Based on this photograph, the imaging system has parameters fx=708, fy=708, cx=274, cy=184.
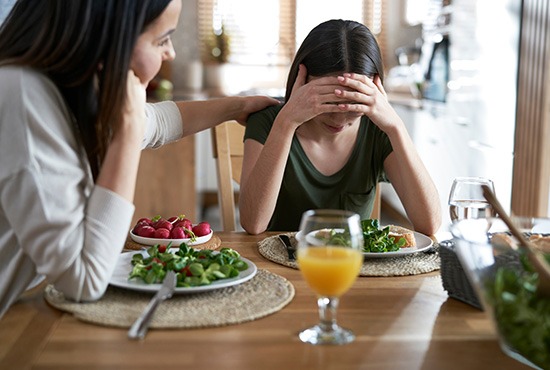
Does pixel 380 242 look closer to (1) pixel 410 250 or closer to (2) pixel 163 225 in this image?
(1) pixel 410 250

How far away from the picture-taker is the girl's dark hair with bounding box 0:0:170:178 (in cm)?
105

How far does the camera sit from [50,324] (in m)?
0.98

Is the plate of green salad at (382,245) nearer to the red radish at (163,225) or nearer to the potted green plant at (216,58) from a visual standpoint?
the red radish at (163,225)

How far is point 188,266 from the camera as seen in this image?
3.72 feet

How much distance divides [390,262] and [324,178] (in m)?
0.56

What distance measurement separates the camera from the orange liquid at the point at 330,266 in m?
0.90

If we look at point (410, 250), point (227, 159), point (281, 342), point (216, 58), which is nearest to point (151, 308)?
point (281, 342)

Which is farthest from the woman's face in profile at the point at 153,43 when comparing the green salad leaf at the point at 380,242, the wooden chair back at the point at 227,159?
the wooden chair back at the point at 227,159

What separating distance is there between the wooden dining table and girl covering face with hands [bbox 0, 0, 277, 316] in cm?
9

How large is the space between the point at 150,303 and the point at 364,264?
44 centimetres

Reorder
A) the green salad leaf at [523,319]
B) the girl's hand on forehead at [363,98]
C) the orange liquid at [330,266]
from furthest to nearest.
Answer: the girl's hand on forehead at [363,98], the orange liquid at [330,266], the green salad leaf at [523,319]

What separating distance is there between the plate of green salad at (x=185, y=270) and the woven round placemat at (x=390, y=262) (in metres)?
0.14

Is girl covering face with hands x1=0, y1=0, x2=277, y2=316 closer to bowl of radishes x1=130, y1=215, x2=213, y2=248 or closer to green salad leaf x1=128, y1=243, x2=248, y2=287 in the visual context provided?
green salad leaf x1=128, y1=243, x2=248, y2=287

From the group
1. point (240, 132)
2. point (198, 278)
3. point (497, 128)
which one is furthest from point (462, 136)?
point (198, 278)
